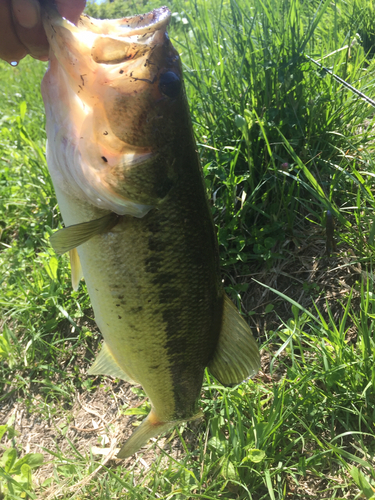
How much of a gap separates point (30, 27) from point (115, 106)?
585 mm

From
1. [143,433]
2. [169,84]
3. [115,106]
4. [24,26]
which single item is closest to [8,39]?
[24,26]

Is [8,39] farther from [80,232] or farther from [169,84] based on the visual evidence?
[80,232]

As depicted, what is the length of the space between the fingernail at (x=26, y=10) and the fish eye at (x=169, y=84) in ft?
1.92

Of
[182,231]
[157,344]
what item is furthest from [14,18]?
[157,344]

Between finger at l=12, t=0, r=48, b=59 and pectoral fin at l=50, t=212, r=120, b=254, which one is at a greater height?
finger at l=12, t=0, r=48, b=59

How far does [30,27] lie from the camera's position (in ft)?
4.58

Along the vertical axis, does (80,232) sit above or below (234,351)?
above

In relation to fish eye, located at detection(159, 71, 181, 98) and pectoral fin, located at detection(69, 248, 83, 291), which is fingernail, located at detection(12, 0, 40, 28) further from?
pectoral fin, located at detection(69, 248, 83, 291)

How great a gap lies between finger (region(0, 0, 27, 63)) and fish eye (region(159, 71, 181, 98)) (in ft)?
2.59

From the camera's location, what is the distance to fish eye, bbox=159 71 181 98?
46.9 inches

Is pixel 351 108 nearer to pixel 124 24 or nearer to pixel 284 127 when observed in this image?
pixel 284 127

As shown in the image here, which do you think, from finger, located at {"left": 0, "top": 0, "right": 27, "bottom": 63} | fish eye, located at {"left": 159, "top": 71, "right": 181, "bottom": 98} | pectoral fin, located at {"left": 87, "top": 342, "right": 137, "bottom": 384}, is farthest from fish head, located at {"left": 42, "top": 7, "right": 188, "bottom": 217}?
pectoral fin, located at {"left": 87, "top": 342, "right": 137, "bottom": 384}

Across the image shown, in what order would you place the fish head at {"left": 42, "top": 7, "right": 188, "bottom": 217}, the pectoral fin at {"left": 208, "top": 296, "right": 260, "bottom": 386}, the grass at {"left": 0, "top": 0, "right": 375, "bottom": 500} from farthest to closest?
the grass at {"left": 0, "top": 0, "right": 375, "bottom": 500} → the pectoral fin at {"left": 208, "top": 296, "right": 260, "bottom": 386} → the fish head at {"left": 42, "top": 7, "right": 188, "bottom": 217}

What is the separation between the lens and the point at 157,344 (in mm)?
1447
